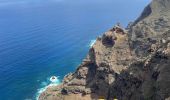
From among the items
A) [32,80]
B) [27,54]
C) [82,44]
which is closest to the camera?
[32,80]

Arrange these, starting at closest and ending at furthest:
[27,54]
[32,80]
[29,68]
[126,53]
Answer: [126,53] → [32,80] → [29,68] → [27,54]

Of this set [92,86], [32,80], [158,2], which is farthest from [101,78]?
[158,2]

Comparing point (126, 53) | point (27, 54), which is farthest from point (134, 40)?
point (27, 54)

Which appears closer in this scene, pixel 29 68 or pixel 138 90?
pixel 138 90

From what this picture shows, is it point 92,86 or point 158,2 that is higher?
point 158,2

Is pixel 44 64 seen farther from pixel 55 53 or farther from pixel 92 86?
pixel 92 86

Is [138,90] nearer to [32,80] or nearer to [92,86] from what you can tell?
[92,86]

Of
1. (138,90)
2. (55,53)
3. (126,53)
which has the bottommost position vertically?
(138,90)
